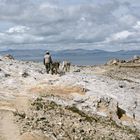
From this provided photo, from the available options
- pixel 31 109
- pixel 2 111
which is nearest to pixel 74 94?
pixel 31 109

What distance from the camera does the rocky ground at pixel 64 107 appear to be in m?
30.4

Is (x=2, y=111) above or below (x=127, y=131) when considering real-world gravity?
above

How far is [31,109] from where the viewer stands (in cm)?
3488

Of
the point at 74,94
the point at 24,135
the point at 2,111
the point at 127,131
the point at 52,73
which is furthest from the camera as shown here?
the point at 52,73

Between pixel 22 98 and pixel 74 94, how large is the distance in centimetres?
571

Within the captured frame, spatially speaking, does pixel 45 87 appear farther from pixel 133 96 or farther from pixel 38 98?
pixel 133 96

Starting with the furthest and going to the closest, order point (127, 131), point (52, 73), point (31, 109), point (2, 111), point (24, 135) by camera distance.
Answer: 1. point (52, 73)
2. point (127, 131)
3. point (31, 109)
4. point (2, 111)
5. point (24, 135)

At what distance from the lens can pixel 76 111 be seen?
128 feet

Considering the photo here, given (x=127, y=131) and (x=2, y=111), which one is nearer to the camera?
(x=2, y=111)

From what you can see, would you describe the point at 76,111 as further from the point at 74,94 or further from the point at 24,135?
the point at 24,135

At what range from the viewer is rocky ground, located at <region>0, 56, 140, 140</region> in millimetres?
30422

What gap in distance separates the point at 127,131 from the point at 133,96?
33.7 feet

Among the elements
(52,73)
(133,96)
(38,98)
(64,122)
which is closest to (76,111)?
(38,98)

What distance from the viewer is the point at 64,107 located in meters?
38.8
